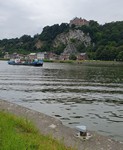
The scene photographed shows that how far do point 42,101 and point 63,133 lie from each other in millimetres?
17061

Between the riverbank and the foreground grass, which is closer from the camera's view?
the foreground grass

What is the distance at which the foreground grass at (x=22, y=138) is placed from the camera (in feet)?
32.7

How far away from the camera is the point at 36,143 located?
10.8 metres

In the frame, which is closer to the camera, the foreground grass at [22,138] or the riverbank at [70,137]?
the foreground grass at [22,138]

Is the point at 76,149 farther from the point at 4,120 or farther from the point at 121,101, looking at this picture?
the point at 121,101

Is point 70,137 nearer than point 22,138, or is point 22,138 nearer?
point 22,138

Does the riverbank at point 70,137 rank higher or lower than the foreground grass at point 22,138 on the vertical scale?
lower

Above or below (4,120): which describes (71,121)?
below

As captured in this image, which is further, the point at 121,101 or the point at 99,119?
the point at 121,101

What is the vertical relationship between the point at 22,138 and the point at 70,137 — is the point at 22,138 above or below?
above

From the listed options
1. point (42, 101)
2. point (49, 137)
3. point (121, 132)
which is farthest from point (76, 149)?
point (42, 101)

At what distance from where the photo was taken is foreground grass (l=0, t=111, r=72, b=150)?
32.7 feet

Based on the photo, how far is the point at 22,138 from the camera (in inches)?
436

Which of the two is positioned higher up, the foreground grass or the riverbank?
the foreground grass
